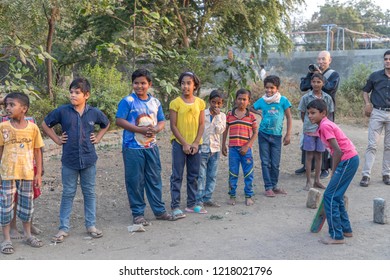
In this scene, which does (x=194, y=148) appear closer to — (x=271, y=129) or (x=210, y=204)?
(x=210, y=204)

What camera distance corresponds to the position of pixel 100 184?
6984 millimetres

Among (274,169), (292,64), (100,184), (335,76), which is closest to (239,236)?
(274,169)

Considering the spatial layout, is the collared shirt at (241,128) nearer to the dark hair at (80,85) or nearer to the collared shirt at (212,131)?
the collared shirt at (212,131)

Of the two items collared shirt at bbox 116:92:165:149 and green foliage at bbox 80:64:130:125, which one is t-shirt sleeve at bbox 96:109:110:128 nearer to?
collared shirt at bbox 116:92:165:149

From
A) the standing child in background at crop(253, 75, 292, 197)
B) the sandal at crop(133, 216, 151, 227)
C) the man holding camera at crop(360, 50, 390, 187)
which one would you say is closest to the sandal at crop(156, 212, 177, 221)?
the sandal at crop(133, 216, 151, 227)

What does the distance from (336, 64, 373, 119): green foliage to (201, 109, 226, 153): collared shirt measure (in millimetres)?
8893

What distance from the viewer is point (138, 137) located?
5.27 meters

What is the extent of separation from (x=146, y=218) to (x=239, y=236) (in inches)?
47.9

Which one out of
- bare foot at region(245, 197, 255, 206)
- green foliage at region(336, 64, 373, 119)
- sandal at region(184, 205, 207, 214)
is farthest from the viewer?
green foliage at region(336, 64, 373, 119)

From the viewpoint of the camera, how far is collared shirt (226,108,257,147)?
20.0 ft

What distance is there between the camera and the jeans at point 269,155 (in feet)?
21.4

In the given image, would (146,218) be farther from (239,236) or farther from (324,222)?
(324,222)

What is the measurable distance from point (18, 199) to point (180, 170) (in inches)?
69.2

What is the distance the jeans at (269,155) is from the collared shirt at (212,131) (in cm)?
85
